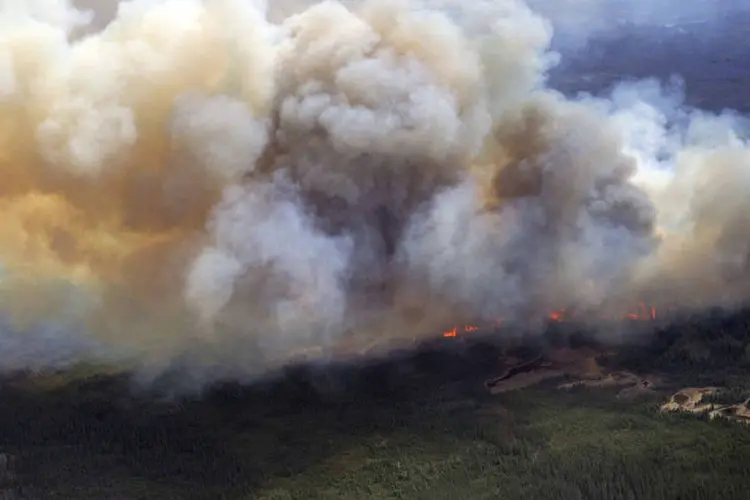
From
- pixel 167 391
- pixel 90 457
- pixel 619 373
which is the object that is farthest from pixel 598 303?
pixel 90 457

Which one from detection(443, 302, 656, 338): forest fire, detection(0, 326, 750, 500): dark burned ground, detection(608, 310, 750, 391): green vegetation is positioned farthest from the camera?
detection(443, 302, 656, 338): forest fire

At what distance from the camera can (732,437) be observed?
204 ft

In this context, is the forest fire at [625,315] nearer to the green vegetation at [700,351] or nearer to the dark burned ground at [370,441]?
the green vegetation at [700,351]

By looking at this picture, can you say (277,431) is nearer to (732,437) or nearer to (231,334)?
(231,334)

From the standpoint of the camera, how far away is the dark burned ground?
57.7 metres

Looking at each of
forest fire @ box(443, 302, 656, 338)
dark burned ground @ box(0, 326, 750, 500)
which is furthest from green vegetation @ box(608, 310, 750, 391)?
dark burned ground @ box(0, 326, 750, 500)

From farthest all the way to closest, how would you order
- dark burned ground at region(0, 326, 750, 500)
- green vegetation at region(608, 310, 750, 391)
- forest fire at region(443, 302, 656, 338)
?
forest fire at region(443, 302, 656, 338), green vegetation at region(608, 310, 750, 391), dark burned ground at region(0, 326, 750, 500)

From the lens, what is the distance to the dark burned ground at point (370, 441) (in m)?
57.7

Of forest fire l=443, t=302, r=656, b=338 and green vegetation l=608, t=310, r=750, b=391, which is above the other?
forest fire l=443, t=302, r=656, b=338

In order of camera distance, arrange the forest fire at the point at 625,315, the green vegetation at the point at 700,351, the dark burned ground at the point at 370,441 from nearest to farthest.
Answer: the dark burned ground at the point at 370,441
the green vegetation at the point at 700,351
the forest fire at the point at 625,315

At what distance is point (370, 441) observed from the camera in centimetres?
6694

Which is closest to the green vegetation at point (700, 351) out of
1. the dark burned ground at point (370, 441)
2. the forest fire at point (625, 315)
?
the forest fire at point (625, 315)

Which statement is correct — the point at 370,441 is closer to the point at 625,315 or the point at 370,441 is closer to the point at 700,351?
the point at 625,315

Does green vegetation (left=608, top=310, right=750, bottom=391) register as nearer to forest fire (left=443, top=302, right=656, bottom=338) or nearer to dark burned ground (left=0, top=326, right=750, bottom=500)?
forest fire (left=443, top=302, right=656, bottom=338)
